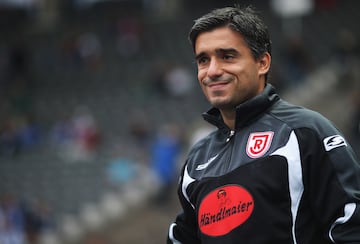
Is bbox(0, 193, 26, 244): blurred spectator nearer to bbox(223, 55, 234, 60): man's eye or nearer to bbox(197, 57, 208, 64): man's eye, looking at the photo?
bbox(197, 57, 208, 64): man's eye

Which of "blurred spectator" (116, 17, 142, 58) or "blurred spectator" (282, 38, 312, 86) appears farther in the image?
"blurred spectator" (116, 17, 142, 58)

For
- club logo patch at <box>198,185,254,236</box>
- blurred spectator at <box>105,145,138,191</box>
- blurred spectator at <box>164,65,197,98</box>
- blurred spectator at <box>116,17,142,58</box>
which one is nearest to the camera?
club logo patch at <box>198,185,254,236</box>

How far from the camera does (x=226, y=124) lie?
295 cm

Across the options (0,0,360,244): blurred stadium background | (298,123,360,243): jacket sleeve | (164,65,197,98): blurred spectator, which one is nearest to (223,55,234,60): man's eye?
(298,123,360,243): jacket sleeve

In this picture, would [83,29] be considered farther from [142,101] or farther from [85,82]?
[142,101]

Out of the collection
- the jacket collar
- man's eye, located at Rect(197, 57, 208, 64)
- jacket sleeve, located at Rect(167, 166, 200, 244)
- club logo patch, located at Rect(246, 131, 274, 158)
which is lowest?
jacket sleeve, located at Rect(167, 166, 200, 244)

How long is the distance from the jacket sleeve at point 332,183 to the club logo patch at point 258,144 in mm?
148

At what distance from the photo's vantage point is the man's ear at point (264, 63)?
2.87m

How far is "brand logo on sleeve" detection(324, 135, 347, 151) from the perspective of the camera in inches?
101

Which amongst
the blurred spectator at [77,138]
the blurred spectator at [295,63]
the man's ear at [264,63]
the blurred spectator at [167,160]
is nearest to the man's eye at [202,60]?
the man's ear at [264,63]

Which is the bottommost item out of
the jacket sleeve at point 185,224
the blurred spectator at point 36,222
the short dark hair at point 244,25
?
the blurred spectator at point 36,222

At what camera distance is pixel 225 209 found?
2.69 metres

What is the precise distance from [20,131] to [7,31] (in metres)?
7.61

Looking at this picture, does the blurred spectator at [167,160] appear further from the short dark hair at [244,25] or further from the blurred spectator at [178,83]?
the short dark hair at [244,25]
